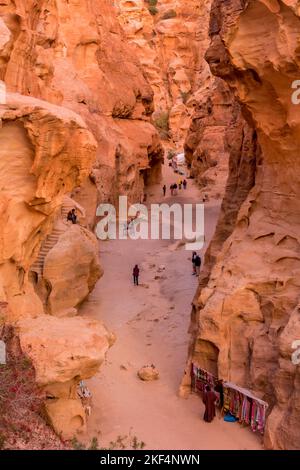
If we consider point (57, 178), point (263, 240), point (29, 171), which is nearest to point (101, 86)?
point (57, 178)

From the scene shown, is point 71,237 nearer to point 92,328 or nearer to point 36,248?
point 36,248

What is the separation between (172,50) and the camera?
50.9 meters

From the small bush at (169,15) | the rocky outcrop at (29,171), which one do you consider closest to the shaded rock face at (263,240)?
the rocky outcrop at (29,171)

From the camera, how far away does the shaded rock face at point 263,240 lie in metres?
8.47

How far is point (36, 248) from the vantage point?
10836 millimetres

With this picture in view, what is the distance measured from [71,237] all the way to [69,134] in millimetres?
4491

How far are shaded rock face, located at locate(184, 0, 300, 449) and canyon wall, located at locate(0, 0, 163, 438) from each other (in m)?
2.45

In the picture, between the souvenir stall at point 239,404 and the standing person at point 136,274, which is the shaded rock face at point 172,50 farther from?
the souvenir stall at point 239,404

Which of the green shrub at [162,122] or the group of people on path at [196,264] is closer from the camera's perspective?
the group of people on path at [196,264]

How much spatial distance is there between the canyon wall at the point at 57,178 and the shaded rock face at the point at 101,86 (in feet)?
0.20

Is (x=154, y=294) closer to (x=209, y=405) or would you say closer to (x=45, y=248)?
(x=45, y=248)

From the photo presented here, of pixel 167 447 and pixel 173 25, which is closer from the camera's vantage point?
pixel 167 447

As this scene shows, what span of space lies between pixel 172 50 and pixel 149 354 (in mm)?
44909
